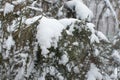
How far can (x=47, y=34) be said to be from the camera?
8.08ft

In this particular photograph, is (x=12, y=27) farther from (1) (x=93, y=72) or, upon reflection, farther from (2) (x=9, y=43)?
(1) (x=93, y=72)

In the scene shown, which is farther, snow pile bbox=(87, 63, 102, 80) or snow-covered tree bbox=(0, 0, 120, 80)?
snow pile bbox=(87, 63, 102, 80)

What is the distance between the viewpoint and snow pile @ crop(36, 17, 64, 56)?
96.0 inches

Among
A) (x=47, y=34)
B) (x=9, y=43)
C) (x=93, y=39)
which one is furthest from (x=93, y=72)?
(x=9, y=43)

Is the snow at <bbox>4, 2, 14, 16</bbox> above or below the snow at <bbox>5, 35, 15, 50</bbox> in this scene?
above

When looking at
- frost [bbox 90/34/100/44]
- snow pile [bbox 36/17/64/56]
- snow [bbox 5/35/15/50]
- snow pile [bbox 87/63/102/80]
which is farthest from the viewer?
snow pile [bbox 87/63/102/80]

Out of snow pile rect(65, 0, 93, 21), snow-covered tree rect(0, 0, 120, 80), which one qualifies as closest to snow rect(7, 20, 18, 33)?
snow-covered tree rect(0, 0, 120, 80)

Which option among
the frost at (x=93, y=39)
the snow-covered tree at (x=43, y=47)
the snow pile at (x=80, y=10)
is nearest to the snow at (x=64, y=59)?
the snow-covered tree at (x=43, y=47)

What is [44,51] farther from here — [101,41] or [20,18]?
[101,41]

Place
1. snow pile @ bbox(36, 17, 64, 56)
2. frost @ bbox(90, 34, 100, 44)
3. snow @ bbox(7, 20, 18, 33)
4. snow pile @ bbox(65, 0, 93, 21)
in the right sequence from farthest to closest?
1. snow pile @ bbox(65, 0, 93, 21)
2. frost @ bbox(90, 34, 100, 44)
3. snow @ bbox(7, 20, 18, 33)
4. snow pile @ bbox(36, 17, 64, 56)

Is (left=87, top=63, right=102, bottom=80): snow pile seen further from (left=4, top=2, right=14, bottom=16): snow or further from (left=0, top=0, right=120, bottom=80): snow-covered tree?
(left=4, top=2, right=14, bottom=16): snow

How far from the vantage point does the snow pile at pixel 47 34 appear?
2.44 metres

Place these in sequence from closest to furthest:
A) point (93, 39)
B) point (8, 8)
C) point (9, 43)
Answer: point (9, 43) < point (8, 8) < point (93, 39)

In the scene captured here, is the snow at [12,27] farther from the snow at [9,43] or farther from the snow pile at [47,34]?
the snow pile at [47,34]
